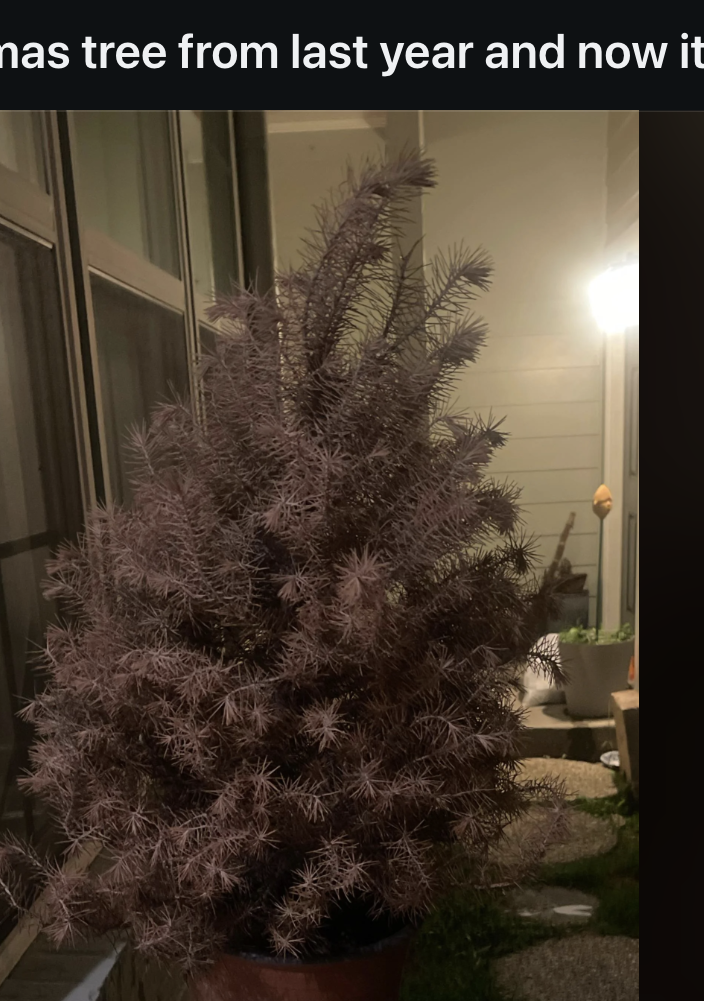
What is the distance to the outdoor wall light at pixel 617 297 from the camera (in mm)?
899

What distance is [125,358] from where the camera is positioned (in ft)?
3.11

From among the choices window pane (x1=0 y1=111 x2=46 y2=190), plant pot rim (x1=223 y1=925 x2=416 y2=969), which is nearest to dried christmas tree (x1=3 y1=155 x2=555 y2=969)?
plant pot rim (x1=223 y1=925 x2=416 y2=969)

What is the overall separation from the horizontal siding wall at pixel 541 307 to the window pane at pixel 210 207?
269 mm

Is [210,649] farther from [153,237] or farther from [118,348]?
[153,237]

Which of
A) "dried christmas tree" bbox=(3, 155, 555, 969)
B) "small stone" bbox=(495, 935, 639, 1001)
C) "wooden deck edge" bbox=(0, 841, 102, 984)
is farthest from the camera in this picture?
"small stone" bbox=(495, 935, 639, 1001)

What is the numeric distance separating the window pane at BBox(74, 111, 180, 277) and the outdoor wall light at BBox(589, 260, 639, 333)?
20.7 inches

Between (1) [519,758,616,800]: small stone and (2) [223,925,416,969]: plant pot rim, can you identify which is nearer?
(2) [223,925,416,969]: plant pot rim

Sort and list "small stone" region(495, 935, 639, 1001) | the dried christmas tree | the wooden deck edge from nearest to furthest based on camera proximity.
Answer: the dried christmas tree
the wooden deck edge
"small stone" region(495, 935, 639, 1001)

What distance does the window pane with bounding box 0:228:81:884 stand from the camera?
886mm

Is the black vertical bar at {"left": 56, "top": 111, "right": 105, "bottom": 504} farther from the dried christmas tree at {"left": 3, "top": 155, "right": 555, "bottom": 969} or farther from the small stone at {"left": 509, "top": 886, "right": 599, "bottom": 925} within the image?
the small stone at {"left": 509, "top": 886, "right": 599, "bottom": 925}

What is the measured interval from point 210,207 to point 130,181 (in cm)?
10

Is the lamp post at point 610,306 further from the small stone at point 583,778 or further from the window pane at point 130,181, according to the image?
the window pane at point 130,181

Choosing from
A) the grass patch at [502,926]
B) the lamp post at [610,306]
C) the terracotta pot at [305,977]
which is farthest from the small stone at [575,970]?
the lamp post at [610,306]
